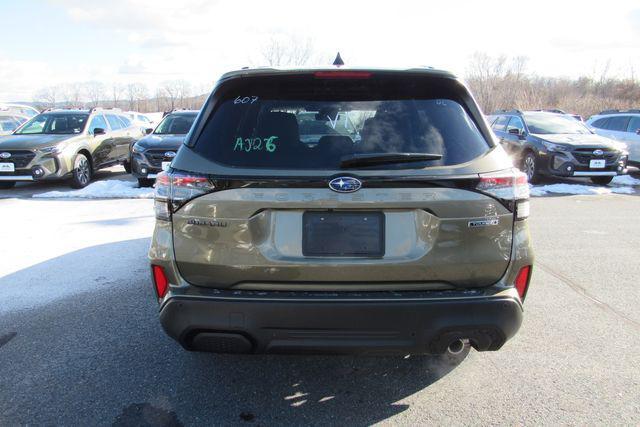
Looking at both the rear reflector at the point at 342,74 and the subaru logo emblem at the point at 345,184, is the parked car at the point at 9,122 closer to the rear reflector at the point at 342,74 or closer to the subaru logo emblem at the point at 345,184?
the rear reflector at the point at 342,74

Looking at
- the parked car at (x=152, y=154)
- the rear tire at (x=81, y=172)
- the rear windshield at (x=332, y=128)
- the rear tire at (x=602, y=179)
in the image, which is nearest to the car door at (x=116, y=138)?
the rear tire at (x=81, y=172)

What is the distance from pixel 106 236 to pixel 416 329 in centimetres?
548

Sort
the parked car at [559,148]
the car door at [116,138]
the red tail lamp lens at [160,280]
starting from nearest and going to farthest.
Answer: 1. the red tail lamp lens at [160,280]
2. the parked car at [559,148]
3. the car door at [116,138]

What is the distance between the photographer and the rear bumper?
89.2 inches

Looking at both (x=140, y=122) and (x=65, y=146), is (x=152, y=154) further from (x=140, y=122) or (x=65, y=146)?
(x=140, y=122)

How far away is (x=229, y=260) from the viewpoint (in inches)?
91.4

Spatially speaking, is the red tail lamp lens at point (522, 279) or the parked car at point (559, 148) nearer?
the red tail lamp lens at point (522, 279)

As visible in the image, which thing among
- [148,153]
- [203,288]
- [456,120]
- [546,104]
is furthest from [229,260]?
[546,104]

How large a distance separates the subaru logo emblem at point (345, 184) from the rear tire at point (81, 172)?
10.2m

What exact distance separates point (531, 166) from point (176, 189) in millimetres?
11259

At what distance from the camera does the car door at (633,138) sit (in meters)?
13.6

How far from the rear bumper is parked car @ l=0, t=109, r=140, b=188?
376 inches

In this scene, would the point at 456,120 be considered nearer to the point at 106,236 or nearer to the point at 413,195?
the point at 413,195

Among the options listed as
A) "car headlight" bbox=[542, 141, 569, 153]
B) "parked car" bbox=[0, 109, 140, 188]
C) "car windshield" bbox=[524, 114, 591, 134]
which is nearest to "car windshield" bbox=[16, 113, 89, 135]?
"parked car" bbox=[0, 109, 140, 188]
